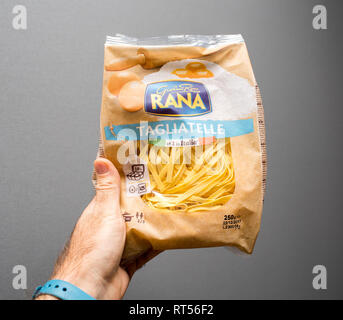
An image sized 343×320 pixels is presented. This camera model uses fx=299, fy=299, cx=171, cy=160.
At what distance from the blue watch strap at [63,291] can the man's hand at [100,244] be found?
0.01 metres

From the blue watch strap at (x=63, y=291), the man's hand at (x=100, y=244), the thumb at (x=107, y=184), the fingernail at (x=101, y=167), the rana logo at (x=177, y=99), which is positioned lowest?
the blue watch strap at (x=63, y=291)

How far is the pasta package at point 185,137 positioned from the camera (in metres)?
0.67

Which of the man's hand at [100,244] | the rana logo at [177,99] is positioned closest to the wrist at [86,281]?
the man's hand at [100,244]

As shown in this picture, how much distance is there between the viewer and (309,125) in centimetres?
122

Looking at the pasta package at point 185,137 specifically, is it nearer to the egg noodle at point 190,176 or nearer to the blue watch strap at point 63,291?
the egg noodle at point 190,176

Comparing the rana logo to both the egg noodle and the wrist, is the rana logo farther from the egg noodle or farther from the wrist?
the wrist

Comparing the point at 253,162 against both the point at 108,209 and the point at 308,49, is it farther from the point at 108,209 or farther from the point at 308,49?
the point at 308,49

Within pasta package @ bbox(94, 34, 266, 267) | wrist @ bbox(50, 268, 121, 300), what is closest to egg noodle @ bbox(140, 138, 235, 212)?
pasta package @ bbox(94, 34, 266, 267)

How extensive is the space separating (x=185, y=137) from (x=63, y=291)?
42 centimetres

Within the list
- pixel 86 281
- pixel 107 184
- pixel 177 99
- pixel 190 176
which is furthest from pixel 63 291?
pixel 177 99

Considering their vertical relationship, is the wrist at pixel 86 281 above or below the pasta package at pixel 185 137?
below
